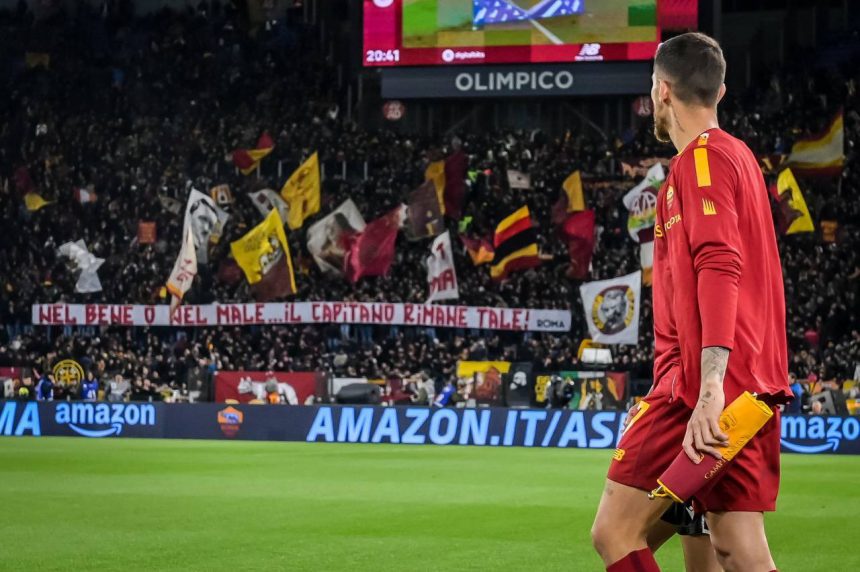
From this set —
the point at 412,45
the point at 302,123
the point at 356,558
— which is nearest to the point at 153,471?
the point at 356,558

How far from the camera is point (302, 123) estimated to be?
46.9m

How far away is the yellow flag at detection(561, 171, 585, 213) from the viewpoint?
130 feet

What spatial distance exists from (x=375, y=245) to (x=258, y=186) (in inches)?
219

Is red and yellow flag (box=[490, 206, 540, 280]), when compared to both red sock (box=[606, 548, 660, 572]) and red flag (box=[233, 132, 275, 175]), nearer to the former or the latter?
red flag (box=[233, 132, 275, 175])

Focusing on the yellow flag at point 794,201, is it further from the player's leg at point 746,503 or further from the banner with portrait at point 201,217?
the player's leg at point 746,503

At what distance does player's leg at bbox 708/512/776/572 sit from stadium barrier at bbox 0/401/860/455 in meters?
22.6

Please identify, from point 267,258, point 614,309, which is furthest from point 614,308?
point 267,258

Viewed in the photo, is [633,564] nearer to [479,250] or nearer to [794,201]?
[794,201]

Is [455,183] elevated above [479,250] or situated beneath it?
elevated above

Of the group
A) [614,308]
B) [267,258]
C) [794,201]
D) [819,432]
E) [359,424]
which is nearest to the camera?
[819,432]

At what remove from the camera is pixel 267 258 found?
39688 millimetres
